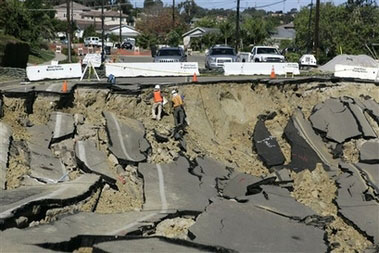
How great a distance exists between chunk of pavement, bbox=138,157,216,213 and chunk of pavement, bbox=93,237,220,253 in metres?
3.26

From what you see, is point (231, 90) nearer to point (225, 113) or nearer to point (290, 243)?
point (225, 113)

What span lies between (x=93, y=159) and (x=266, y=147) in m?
7.45

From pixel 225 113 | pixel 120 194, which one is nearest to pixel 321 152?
pixel 225 113

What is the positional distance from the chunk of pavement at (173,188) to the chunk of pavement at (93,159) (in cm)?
101

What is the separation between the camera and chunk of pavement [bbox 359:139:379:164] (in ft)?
63.8

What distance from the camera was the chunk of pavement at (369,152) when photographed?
1945 centimetres

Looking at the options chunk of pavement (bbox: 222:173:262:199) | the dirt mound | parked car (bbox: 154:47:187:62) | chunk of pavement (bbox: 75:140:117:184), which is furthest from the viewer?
the dirt mound

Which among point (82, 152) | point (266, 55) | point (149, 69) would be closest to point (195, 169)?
point (82, 152)

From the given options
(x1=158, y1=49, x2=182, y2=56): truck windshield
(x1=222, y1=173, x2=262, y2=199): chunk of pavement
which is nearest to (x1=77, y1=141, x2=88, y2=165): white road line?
(x1=222, y1=173, x2=262, y2=199): chunk of pavement

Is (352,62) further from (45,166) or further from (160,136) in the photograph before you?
(45,166)

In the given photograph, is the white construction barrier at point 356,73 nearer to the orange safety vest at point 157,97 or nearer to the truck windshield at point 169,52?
the orange safety vest at point 157,97

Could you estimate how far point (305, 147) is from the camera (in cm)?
2075

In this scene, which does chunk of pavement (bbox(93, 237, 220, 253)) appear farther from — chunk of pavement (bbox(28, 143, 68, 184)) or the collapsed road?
chunk of pavement (bbox(28, 143, 68, 184))

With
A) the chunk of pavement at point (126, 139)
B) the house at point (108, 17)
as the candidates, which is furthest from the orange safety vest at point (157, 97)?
the house at point (108, 17)
